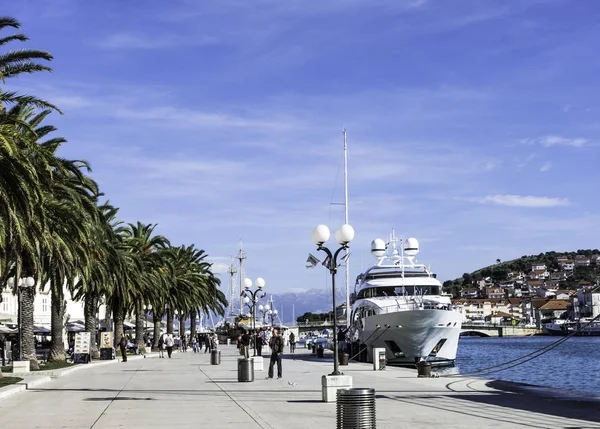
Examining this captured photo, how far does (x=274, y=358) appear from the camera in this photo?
92.5 feet

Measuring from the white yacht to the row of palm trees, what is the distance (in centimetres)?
1445

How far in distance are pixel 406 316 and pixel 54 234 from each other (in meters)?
21.8

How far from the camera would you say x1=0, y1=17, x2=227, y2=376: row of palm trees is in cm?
2236

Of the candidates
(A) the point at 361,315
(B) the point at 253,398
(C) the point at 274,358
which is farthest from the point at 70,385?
(A) the point at 361,315

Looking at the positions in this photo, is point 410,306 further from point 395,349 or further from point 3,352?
point 3,352

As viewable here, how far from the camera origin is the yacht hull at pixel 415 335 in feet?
154

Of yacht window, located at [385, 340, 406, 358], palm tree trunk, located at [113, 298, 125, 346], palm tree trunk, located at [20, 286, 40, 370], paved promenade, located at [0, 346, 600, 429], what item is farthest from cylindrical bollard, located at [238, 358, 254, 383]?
palm tree trunk, located at [113, 298, 125, 346]

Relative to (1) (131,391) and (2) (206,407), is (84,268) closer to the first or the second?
(1) (131,391)

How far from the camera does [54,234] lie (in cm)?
3128

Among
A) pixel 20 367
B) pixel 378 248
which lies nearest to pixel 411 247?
pixel 378 248

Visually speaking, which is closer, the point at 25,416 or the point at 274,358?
the point at 25,416

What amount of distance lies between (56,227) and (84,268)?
5.17 m

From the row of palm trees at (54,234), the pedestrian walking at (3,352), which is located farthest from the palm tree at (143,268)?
the pedestrian walking at (3,352)

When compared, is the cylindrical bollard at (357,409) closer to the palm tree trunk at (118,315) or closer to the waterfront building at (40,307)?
the palm tree trunk at (118,315)
